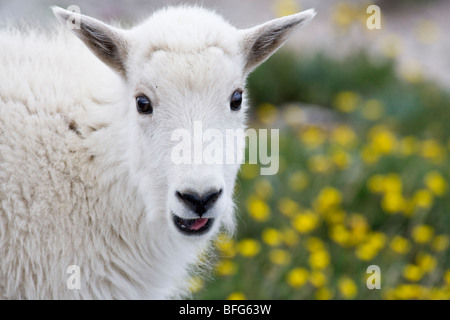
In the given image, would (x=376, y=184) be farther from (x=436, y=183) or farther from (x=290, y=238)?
(x=290, y=238)

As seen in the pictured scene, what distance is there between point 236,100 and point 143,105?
0.58 meters

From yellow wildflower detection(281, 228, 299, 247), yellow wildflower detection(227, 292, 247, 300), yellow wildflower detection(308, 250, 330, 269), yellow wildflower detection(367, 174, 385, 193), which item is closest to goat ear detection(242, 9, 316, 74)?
yellow wildflower detection(227, 292, 247, 300)

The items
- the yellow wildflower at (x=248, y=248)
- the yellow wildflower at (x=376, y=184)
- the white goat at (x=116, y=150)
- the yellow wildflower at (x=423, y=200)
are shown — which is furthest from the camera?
the yellow wildflower at (x=376, y=184)

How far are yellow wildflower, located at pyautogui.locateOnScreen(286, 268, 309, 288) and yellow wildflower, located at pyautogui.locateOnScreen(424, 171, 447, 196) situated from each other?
1.85 m

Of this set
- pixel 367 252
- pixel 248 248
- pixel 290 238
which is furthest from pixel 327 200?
pixel 248 248

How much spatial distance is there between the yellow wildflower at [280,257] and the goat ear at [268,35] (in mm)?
2249

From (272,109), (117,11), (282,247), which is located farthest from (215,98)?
(117,11)

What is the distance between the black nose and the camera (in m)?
3.82

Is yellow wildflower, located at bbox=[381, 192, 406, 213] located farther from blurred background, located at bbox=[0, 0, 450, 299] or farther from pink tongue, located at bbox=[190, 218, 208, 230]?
pink tongue, located at bbox=[190, 218, 208, 230]

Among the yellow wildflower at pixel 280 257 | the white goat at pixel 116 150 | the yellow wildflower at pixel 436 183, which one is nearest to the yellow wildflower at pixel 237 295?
the yellow wildflower at pixel 280 257

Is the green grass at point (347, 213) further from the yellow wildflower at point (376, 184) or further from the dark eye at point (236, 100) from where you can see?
the dark eye at point (236, 100)

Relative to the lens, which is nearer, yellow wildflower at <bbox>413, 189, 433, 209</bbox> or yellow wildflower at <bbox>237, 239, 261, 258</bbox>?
yellow wildflower at <bbox>237, 239, 261, 258</bbox>

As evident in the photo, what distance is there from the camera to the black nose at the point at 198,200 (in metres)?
3.82
